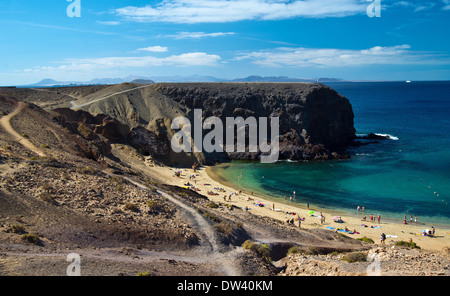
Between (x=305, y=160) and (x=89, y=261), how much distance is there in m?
45.2

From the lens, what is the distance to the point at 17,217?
14.4 m

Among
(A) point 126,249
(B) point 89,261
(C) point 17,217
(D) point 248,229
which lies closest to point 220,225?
(D) point 248,229

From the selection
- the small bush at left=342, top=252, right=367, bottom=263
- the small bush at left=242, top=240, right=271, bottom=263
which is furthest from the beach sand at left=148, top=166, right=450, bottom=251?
the small bush at left=242, top=240, right=271, bottom=263

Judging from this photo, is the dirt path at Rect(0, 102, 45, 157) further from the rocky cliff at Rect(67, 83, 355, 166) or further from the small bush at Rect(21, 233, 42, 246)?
the rocky cliff at Rect(67, 83, 355, 166)

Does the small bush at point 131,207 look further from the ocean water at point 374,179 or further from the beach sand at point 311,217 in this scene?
the ocean water at point 374,179

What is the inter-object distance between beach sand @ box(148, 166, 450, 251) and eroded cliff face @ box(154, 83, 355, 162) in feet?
53.6

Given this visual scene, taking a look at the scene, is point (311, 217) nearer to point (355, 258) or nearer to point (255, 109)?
point (355, 258)

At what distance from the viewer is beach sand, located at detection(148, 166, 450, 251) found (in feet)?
85.8

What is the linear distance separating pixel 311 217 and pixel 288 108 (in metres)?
33.2

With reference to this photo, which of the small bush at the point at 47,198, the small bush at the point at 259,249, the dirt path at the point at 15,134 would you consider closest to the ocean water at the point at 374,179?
the small bush at the point at 259,249

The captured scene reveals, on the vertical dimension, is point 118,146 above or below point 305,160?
above

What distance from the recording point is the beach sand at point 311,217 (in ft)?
85.8
